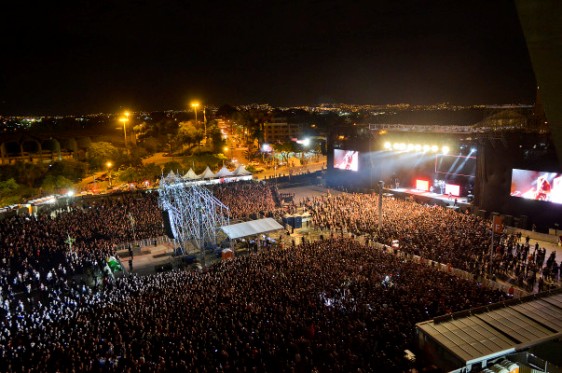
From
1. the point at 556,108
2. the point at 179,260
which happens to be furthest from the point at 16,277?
the point at 556,108

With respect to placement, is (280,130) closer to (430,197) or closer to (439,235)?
(430,197)

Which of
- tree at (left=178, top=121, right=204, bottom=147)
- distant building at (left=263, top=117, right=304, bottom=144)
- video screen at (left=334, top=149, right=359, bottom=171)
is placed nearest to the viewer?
video screen at (left=334, top=149, right=359, bottom=171)

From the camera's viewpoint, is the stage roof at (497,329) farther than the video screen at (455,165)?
No

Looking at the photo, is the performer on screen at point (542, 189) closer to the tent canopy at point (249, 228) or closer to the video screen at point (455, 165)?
the video screen at point (455, 165)

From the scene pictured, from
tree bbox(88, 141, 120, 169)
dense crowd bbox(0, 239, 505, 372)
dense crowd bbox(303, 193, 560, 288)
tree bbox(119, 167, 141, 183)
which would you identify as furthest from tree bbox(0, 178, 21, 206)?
dense crowd bbox(303, 193, 560, 288)

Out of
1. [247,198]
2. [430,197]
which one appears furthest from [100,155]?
[430,197]

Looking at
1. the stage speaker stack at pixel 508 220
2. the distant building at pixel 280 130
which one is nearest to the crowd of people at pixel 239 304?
the stage speaker stack at pixel 508 220

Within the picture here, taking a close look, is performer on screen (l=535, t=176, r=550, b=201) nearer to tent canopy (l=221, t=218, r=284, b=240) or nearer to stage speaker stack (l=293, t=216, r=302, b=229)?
stage speaker stack (l=293, t=216, r=302, b=229)
